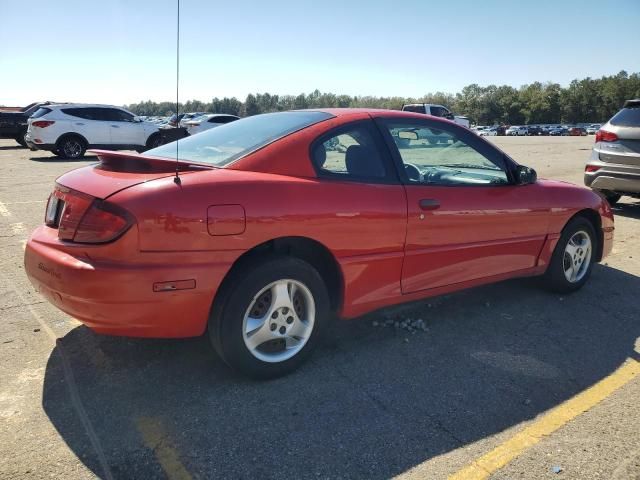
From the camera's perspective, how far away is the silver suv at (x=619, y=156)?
7.50 m

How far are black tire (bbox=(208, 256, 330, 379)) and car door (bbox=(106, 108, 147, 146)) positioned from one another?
1519 cm

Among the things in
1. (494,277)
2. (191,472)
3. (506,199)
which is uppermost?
(506,199)

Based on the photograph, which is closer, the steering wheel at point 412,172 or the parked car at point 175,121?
the parked car at point 175,121

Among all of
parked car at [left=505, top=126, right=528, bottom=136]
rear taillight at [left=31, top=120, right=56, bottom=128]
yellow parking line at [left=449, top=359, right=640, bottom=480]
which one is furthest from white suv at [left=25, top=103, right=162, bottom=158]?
parked car at [left=505, top=126, right=528, bottom=136]

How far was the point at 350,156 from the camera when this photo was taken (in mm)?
3268

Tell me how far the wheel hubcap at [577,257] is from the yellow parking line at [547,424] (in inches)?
49.6

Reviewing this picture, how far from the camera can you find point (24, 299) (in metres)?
3.94

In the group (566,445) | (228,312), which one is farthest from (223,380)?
(566,445)

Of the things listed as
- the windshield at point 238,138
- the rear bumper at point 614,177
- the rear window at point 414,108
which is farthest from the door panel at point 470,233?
the rear window at point 414,108

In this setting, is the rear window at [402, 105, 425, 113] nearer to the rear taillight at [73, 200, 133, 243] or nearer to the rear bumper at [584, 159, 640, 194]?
the rear bumper at [584, 159, 640, 194]

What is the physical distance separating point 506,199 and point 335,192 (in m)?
1.61

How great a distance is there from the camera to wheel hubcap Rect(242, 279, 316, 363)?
284cm

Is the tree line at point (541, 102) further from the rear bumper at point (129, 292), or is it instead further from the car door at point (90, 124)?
the rear bumper at point (129, 292)

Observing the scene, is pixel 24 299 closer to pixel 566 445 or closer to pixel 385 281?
pixel 385 281
